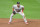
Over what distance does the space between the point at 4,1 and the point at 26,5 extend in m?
2.54

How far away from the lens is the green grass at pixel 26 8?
12909mm

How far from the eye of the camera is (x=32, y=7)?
1480 cm

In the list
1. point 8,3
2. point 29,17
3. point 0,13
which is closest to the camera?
point 29,17

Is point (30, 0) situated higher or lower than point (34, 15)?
higher

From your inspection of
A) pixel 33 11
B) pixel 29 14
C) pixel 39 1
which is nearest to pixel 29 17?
pixel 29 14

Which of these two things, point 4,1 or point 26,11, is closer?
point 26,11

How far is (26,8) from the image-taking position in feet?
48.0

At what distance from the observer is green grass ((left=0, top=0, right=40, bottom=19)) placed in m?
12.9

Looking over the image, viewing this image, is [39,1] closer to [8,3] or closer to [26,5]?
[26,5]

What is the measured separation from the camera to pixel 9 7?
14711 millimetres

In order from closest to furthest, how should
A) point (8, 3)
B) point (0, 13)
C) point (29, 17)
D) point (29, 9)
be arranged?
1. point (29, 17)
2. point (0, 13)
3. point (29, 9)
4. point (8, 3)

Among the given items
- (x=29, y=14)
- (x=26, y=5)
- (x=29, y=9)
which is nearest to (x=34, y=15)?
(x=29, y=14)

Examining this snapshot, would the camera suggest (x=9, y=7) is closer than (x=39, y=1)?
Yes

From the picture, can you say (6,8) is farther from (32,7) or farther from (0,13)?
(32,7)
